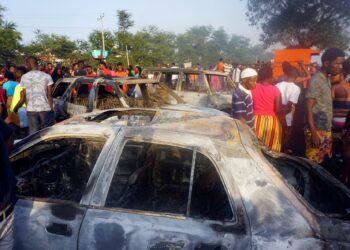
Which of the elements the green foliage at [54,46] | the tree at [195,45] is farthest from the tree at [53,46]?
the tree at [195,45]

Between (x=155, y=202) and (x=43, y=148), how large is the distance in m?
1.36

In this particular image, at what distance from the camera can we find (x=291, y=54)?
432 inches

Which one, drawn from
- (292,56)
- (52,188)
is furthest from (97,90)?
(292,56)

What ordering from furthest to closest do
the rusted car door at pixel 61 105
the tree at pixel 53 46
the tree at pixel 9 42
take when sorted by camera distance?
the tree at pixel 53 46
the tree at pixel 9 42
the rusted car door at pixel 61 105

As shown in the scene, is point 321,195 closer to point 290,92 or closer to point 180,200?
point 180,200

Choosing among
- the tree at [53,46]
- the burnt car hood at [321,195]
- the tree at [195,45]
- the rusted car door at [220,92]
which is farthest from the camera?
the tree at [195,45]

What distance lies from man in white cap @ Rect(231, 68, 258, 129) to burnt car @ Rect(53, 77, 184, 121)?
98.3 inches

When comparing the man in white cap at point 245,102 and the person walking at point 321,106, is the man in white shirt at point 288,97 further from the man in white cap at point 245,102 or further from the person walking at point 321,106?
the man in white cap at point 245,102

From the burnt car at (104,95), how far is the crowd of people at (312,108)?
2508 millimetres

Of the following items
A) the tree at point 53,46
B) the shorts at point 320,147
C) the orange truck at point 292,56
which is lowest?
the shorts at point 320,147

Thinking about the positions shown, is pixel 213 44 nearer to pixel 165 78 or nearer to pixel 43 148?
pixel 165 78

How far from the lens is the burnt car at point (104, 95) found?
5863 mm

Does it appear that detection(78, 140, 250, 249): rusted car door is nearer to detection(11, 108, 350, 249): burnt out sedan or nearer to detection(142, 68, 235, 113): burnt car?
detection(11, 108, 350, 249): burnt out sedan

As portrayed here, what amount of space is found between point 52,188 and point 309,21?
2420 cm
